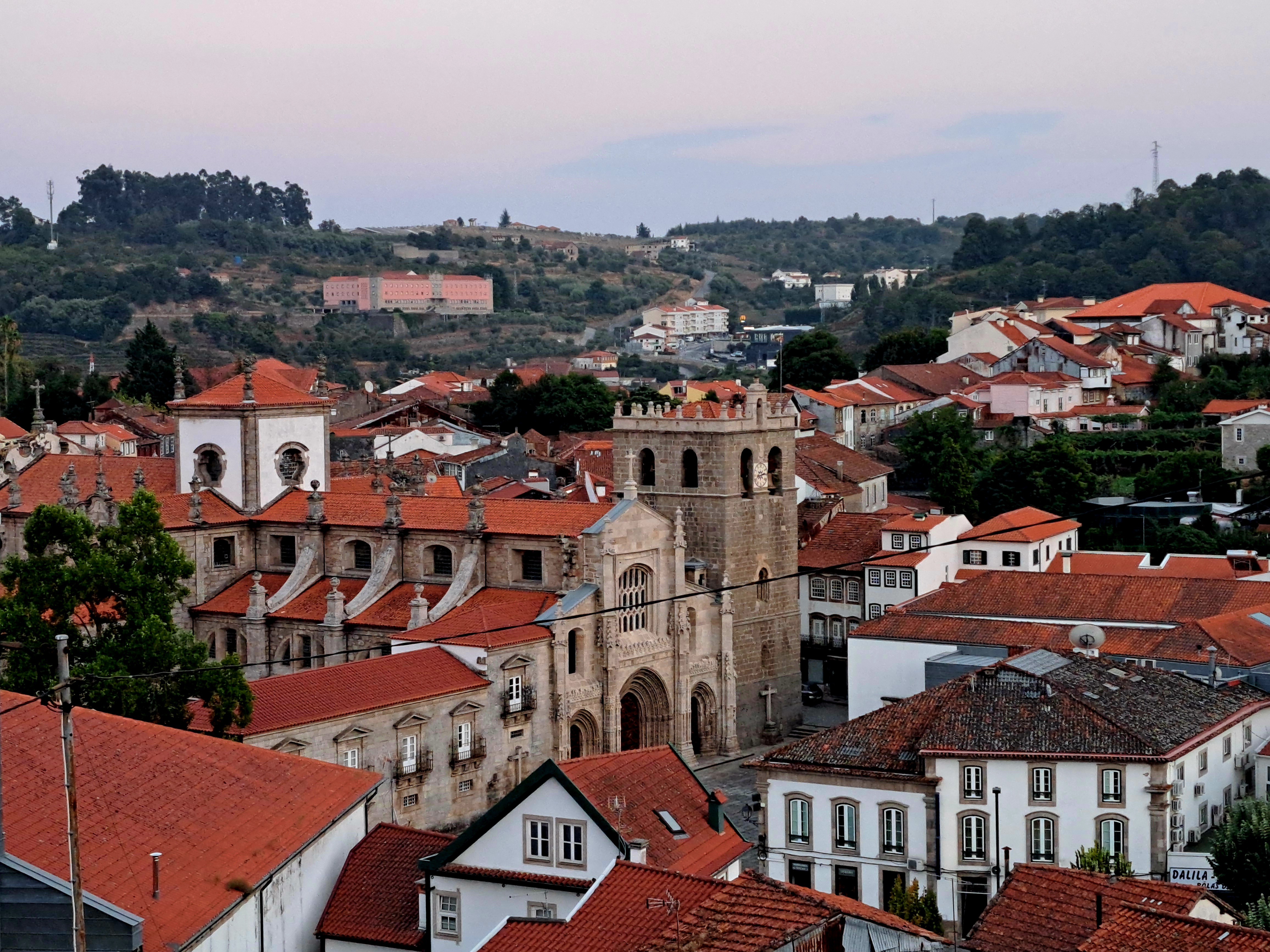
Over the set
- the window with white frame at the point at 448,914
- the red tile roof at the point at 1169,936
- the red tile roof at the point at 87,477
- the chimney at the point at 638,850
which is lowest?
the window with white frame at the point at 448,914

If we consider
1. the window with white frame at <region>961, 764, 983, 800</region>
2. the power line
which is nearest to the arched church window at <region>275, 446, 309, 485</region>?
the power line

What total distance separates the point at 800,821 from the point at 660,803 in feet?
30.8

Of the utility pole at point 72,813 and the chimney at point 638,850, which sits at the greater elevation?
the utility pole at point 72,813

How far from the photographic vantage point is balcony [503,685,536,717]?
4941cm

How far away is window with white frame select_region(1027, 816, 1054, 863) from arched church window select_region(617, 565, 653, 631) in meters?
17.1

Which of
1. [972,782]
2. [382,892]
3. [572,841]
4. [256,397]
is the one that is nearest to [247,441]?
[256,397]

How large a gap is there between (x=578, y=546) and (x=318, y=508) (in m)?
9.55

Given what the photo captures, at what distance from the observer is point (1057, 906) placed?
26953 millimetres

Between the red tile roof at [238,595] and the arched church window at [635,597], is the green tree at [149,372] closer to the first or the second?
the red tile roof at [238,595]

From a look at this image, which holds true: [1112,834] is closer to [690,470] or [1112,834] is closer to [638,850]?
[638,850]

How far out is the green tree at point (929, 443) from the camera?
8625cm

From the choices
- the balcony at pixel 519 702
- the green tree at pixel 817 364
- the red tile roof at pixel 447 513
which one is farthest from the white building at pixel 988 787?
the green tree at pixel 817 364

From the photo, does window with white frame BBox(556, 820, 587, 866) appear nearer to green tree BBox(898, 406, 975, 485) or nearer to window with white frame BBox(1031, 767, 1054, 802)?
window with white frame BBox(1031, 767, 1054, 802)

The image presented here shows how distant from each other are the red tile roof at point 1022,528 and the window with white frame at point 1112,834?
25231mm
